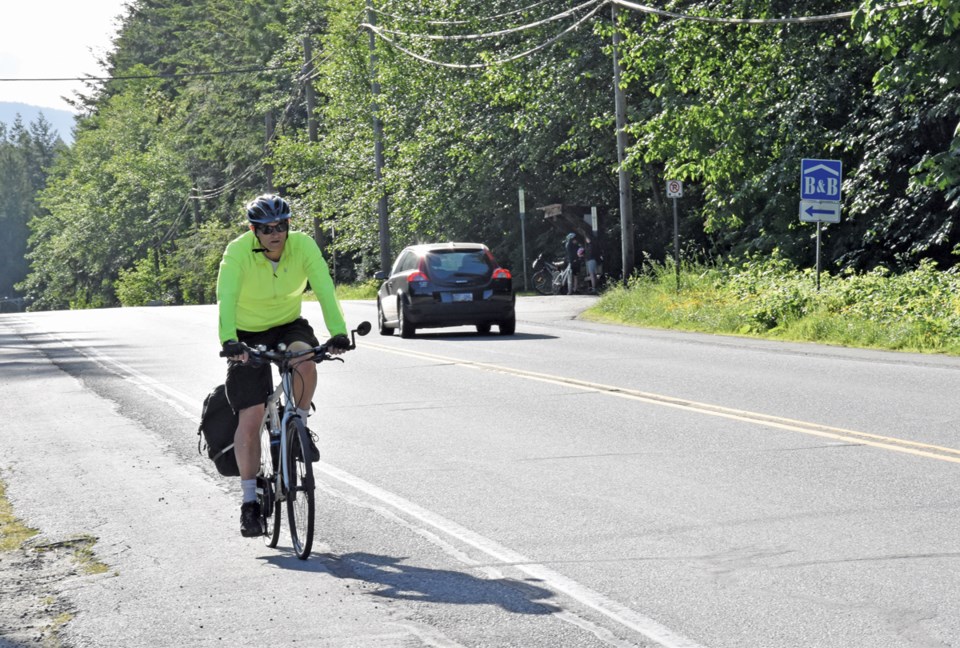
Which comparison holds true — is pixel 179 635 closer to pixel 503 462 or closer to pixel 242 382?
pixel 242 382

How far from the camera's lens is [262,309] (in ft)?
23.8

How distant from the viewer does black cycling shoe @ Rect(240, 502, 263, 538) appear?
7.22 m

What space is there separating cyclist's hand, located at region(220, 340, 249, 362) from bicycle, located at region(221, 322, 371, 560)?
33mm

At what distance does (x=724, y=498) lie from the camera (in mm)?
7992

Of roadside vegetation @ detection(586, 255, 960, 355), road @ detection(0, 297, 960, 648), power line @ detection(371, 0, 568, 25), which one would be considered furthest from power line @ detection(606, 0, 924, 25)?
power line @ detection(371, 0, 568, 25)

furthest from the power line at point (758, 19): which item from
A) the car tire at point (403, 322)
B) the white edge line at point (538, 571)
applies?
the white edge line at point (538, 571)

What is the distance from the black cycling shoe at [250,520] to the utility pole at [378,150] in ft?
134

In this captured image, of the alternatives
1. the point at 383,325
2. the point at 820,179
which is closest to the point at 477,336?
the point at 383,325

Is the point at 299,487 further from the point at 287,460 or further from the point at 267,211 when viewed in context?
the point at 267,211

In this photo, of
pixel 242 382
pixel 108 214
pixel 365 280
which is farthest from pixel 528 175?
pixel 108 214

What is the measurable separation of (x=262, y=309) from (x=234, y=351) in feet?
1.75

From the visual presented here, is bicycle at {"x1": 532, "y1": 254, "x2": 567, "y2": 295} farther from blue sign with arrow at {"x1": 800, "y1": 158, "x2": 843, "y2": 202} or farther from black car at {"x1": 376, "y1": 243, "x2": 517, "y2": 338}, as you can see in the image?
blue sign with arrow at {"x1": 800, "y1": 158, "x2": 843, "y2": 202}

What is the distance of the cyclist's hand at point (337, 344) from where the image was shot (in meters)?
6.90

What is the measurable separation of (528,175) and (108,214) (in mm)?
55559
